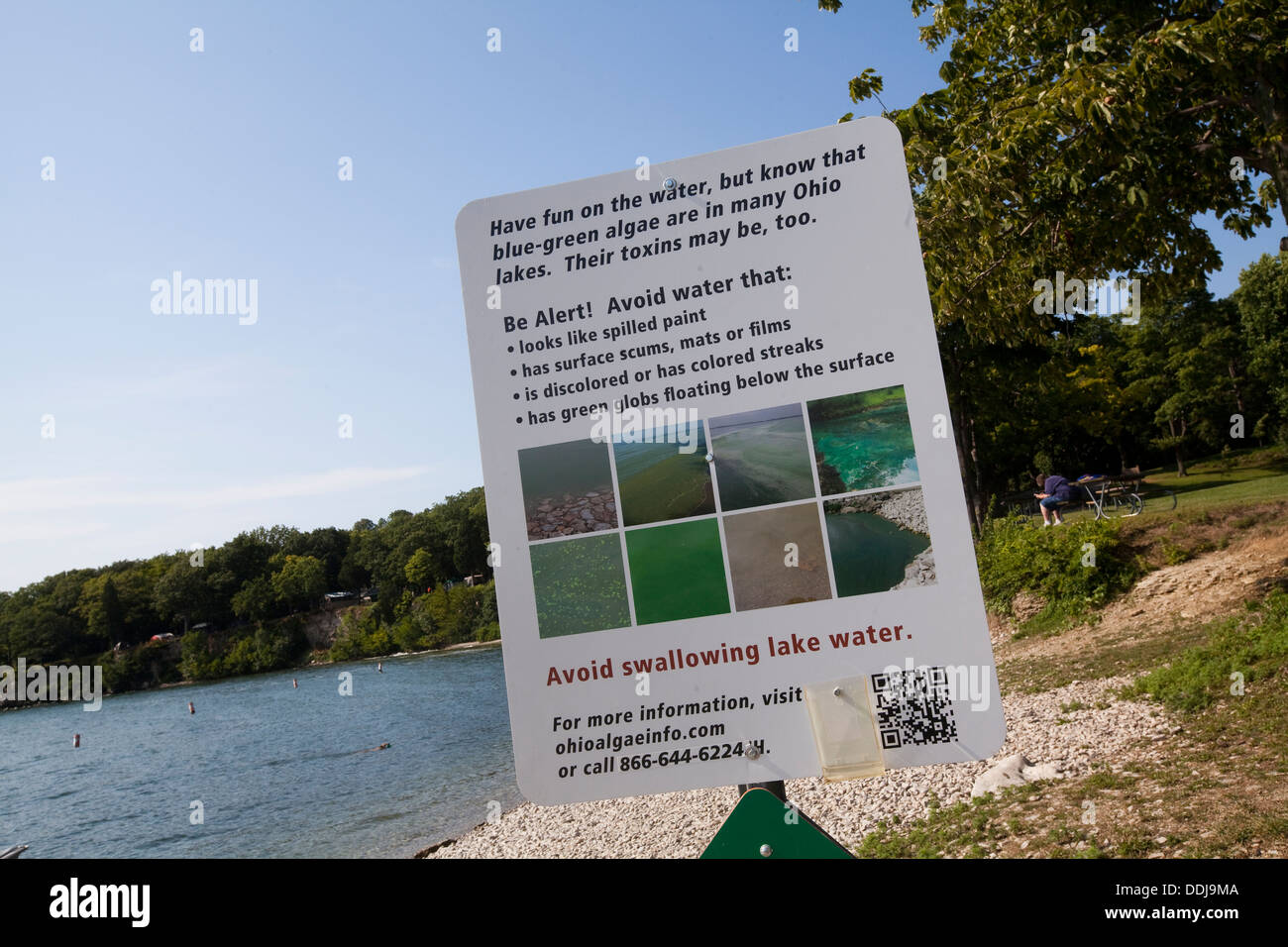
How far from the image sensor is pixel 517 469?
223 cm

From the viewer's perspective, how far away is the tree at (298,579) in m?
107

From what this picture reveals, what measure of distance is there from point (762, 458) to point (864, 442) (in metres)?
0.25

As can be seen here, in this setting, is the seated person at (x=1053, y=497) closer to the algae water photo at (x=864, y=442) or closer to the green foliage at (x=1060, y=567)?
the green foliage at (x=1060, y=567)

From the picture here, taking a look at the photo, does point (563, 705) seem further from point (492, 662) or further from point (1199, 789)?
point (492, 662)

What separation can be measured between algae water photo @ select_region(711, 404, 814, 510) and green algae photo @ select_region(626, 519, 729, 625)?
0.11 m

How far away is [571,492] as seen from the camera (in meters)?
2.20

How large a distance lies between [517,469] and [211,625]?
128 m

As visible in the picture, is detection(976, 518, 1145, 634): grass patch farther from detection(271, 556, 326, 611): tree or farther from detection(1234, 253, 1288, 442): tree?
detection(271, 556, 326, 611): tree

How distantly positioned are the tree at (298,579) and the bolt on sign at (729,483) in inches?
4433

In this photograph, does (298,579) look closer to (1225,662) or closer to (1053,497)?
(1053,497)

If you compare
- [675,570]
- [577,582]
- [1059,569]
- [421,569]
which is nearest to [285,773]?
[1059,569]

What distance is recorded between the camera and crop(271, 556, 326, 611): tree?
350 ft

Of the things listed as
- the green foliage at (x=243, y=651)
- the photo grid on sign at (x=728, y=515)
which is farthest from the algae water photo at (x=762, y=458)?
the green foliage at (x=243, y=651)
